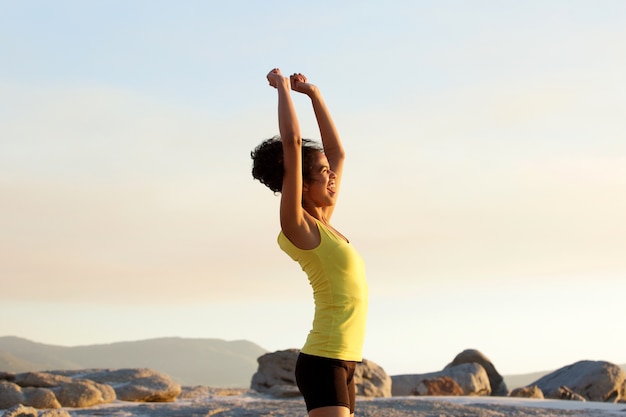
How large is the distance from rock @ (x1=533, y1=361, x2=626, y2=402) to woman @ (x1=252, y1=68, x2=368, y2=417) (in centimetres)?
1442

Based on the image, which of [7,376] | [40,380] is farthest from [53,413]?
[7,376]

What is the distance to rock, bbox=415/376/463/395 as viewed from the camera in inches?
644

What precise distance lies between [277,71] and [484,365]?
1689 centimetres

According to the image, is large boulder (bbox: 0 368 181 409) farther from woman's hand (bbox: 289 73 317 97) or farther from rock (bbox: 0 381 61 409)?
woman's hand (bbox: 289 73 317 97)

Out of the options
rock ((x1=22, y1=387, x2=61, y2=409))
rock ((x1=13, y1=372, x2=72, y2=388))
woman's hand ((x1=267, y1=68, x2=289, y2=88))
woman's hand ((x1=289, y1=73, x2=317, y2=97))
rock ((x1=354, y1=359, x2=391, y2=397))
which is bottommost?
rock ((x1=22, y1=387, x2=61, y2=409))

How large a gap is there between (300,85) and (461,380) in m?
14.1

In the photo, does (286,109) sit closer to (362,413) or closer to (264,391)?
(362,413)

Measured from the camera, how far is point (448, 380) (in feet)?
54.4

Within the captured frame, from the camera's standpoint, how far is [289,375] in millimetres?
15500

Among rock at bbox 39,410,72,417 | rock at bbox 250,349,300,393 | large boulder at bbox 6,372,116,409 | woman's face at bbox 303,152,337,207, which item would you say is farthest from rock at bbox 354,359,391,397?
woman's face at bbox 303,152,337,207

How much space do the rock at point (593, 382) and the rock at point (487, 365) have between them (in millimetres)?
916

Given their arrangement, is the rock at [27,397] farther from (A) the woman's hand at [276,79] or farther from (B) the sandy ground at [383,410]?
(A) the woman's hand at [276,79]

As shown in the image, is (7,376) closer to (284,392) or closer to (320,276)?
(284,392)

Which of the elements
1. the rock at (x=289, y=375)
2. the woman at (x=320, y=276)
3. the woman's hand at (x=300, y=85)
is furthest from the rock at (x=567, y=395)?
the woman at (x=320, y=276)
